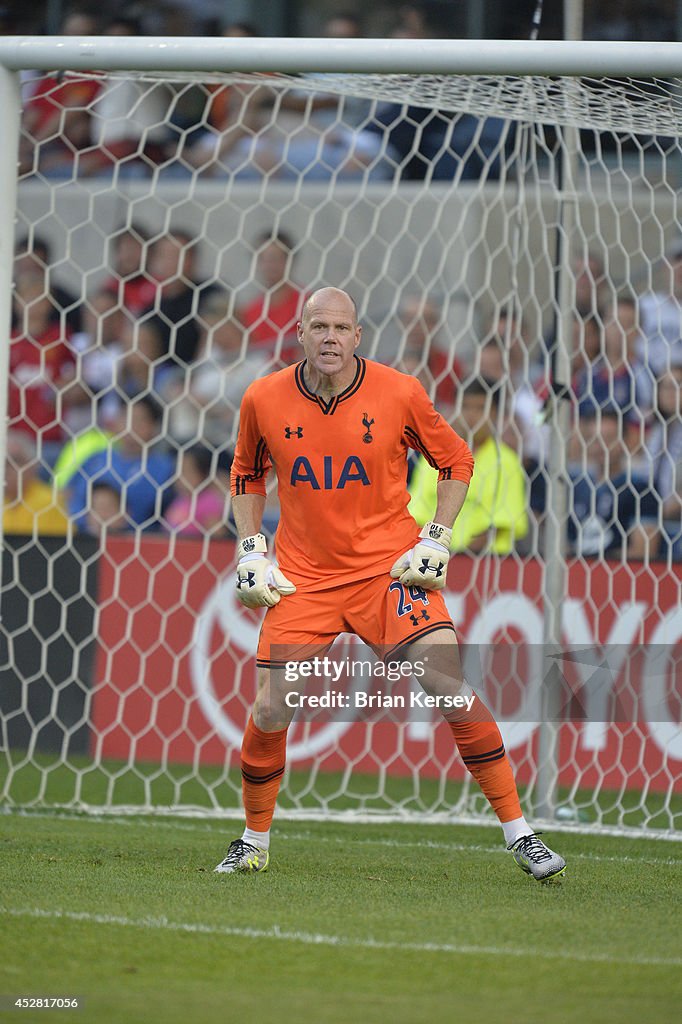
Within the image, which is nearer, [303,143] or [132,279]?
[132,279]

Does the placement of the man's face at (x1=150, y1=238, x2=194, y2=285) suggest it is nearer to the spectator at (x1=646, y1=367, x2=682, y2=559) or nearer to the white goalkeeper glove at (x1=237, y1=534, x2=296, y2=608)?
the spectator at (x1=646, y1=367, x2=682, y2=559)

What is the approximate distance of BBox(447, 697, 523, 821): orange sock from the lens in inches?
186

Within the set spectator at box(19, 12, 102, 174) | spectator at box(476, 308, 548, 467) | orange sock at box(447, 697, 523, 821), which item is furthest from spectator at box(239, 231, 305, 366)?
orange sock at box(447, 697, 523, 821)

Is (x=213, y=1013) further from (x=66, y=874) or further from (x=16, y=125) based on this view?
(x=16, y=125)

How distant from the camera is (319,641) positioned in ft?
15.8

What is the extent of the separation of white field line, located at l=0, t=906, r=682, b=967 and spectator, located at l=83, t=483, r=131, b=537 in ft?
15.8

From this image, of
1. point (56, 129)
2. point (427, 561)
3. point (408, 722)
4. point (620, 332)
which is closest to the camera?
point (427, 561)

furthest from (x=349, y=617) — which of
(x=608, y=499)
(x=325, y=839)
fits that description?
(x=608, y=499)

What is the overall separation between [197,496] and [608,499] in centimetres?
252

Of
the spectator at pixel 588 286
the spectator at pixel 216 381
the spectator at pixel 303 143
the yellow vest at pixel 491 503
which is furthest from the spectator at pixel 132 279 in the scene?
the yellow vest at pixel 491 503

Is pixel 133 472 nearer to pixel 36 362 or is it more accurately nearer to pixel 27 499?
pixel 27 499

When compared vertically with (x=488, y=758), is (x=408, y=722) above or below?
below

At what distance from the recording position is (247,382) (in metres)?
9.96

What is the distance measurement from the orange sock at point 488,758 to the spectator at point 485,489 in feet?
9.40
